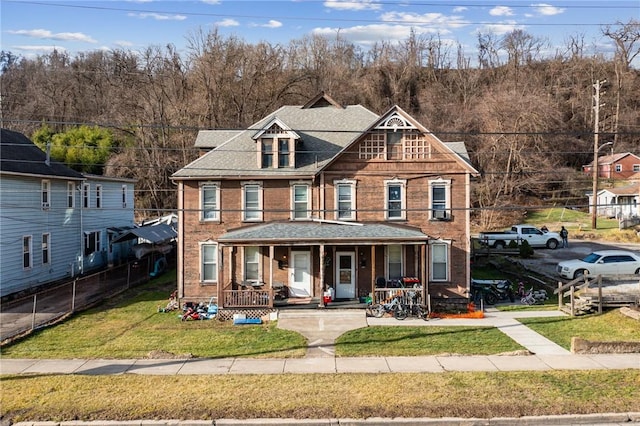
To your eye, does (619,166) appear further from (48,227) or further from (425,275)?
(48,227)

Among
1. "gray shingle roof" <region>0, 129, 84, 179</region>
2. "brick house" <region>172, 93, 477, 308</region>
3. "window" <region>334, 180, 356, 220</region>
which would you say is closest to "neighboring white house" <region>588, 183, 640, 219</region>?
"brick house" <region>172, 93, 477, 308</region>

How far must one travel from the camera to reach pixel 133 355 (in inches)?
624

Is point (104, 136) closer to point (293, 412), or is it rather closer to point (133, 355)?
point (133, 355)

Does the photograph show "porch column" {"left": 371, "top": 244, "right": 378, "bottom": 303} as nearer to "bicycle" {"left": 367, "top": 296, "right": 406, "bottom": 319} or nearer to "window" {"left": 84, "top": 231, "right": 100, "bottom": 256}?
"bicycle" {"left": 367, "top": 296, "right": 406, "bottom": 319}

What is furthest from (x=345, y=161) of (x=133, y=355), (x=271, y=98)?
(x=271, y=98)

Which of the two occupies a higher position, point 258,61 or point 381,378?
point 258,61

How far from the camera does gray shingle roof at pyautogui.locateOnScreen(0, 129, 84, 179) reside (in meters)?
24.8

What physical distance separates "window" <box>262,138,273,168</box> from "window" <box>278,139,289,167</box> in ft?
1.25

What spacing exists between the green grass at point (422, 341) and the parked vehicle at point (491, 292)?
14.9ft

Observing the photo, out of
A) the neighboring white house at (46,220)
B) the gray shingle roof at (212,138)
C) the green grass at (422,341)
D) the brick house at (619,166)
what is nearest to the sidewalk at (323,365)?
the green grass at (422,341)

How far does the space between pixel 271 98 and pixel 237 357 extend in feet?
145

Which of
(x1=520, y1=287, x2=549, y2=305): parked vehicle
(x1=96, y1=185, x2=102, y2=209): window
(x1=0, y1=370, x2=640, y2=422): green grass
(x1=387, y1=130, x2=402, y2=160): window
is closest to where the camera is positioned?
(x1=0, y1=370, x2=640, y2=422): green grass

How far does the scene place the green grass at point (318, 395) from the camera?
11000 mm

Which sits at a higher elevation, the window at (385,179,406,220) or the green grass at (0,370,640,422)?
the window at (385,179,406,220)
